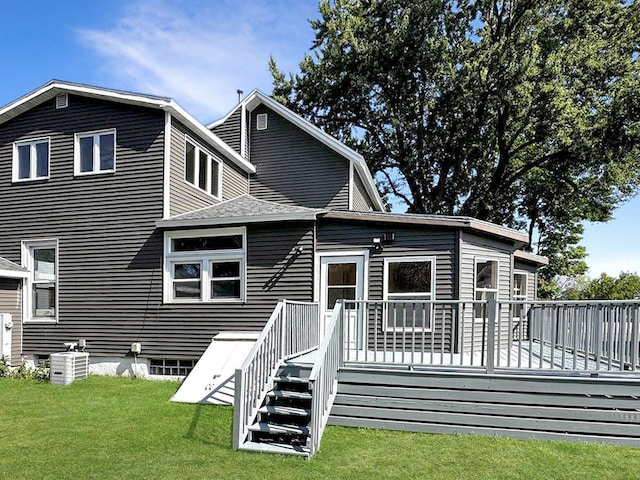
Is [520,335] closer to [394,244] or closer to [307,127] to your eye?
[394,244]

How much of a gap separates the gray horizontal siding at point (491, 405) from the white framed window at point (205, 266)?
415 centimetres

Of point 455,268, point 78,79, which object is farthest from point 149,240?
point 455,268

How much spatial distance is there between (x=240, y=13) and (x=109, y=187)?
646 cm

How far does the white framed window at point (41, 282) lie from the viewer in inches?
417

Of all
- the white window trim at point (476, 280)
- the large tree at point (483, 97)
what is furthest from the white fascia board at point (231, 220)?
the large tree at point (483, 97)

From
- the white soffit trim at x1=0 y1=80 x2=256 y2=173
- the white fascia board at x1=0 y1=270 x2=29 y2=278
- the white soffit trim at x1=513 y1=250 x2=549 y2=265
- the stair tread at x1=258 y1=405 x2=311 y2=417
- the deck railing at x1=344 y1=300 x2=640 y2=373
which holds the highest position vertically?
the white soffit trim at x1=0 y1=80 x2=256 y2=173

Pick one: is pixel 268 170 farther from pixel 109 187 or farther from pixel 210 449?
pixel 210 449

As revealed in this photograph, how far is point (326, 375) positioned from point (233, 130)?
9.42 meters

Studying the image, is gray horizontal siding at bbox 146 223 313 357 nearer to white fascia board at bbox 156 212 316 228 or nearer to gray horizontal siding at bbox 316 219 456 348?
white fascia board at bbox 156 212 316 228

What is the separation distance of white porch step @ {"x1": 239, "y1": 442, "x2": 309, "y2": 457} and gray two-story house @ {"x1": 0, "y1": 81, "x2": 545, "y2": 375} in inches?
157

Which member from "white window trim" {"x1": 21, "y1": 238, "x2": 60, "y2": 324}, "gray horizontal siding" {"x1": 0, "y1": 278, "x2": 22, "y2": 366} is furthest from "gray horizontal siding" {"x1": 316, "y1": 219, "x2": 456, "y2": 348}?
"gray horizontal siding" {"x1": 0, "y1": 278, "x2": 22, "y2": 366}

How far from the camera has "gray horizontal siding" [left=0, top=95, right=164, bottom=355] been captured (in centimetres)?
995

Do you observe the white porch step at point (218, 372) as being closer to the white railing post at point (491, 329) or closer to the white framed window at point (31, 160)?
the white railing post at point (491, 329)

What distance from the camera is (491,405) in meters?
5.75
